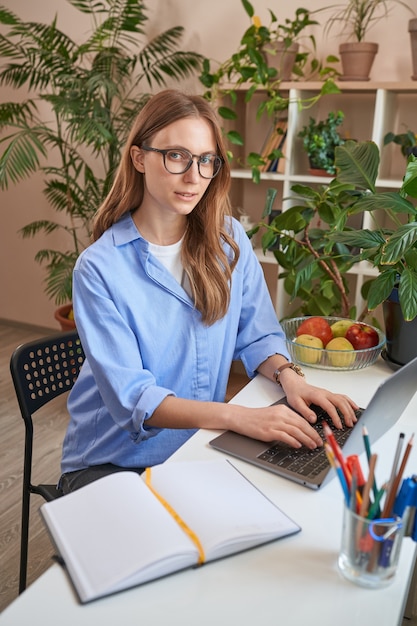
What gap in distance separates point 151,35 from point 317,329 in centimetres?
251

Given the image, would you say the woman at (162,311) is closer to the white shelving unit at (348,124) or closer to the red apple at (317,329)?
the red apple at (317,329)

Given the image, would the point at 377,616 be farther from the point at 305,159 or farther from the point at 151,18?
the point at 151,18

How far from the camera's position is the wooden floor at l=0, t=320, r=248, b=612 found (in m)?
1.96

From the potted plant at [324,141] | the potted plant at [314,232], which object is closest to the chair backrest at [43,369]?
the potted plant at [314,232]

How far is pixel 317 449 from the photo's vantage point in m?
1.11

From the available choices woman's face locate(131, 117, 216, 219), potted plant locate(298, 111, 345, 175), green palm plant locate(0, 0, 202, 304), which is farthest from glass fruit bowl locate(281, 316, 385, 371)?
green palm plant locate(0, 0, 202, 304)

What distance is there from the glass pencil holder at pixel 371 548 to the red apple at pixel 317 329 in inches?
32.7

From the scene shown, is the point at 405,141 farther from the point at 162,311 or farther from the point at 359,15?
the point at 162,311

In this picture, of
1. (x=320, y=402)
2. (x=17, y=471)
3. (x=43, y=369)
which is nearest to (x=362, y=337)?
(x=320, y=402)

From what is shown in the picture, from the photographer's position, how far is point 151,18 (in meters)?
3.40

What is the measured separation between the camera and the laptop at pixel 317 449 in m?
0.95

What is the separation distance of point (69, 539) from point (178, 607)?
184 mm

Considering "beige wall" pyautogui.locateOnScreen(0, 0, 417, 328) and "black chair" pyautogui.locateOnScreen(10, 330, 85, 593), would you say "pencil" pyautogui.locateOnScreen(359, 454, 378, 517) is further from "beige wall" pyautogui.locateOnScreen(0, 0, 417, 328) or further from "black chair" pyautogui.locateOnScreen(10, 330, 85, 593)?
"beige wall" pyautogui.locateOnScreen(0, 0, 417, 328)

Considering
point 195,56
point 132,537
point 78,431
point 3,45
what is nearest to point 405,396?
point 132,537
